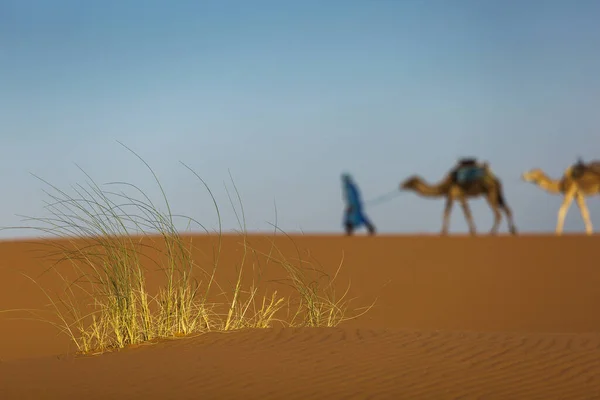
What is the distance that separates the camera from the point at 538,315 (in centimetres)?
1341

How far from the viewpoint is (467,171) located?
949 inches

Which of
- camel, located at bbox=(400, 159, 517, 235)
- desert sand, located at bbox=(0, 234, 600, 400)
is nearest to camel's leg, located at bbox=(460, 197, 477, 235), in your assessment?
camel, located at bbox=(400, 159, 517, 235)

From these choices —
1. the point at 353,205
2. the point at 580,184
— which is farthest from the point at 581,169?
the point at 353,205

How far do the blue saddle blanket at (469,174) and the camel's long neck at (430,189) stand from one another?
0.70 meters

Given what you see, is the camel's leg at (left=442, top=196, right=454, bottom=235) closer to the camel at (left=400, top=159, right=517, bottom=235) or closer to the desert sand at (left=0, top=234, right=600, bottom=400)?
the camel at (left=400, top=159, right=517, bottom=235)

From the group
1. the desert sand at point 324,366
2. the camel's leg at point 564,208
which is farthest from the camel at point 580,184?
the desert sand at point 324,366

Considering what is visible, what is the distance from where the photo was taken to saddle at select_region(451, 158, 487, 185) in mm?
23922

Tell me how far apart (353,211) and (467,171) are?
12.4 feet

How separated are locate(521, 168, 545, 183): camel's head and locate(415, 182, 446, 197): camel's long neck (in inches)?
81.6

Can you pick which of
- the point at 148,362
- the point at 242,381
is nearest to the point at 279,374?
the point at 242,381

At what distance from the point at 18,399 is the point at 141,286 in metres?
1.97

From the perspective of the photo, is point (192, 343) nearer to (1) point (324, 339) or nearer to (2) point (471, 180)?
(1) point (324, 339)

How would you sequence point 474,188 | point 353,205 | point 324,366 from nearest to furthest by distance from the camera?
point 324,366, point 353,205, point 474,188

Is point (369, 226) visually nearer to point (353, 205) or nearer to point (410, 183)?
point (353, 205)
